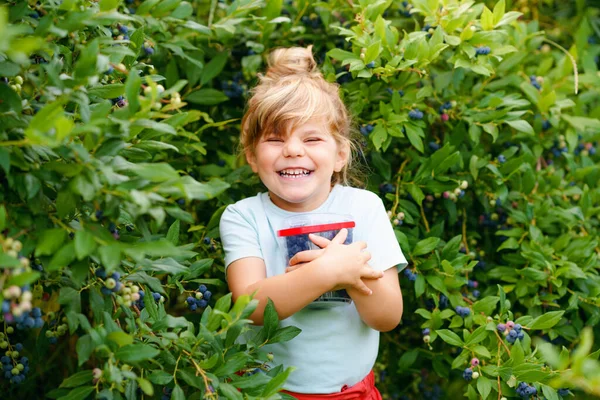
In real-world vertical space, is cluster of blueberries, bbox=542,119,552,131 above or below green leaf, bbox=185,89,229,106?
below

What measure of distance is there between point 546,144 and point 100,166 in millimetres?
1922

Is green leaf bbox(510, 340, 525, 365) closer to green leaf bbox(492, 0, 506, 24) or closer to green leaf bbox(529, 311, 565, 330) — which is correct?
green leaf bbox(529, 311, 565, 330)

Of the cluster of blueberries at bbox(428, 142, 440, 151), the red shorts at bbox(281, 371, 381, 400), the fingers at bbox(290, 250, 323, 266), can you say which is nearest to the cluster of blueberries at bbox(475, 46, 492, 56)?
the cluster of blueberries at bbox(428, 142, 440, 151)

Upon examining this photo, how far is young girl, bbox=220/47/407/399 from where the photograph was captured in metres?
1.93

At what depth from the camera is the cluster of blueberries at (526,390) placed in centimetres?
199

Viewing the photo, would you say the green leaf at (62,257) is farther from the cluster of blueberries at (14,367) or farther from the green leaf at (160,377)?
the cluster of blueberries at (14,367)

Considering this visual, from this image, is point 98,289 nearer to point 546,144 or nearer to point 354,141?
point 354,141

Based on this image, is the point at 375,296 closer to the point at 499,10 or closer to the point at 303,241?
the point at 303,241

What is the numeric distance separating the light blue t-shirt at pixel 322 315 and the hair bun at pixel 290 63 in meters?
0.43

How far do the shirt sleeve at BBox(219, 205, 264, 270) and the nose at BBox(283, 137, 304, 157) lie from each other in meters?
0.23

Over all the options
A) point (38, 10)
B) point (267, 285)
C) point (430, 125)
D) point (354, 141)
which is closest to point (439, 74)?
point (430, 125)

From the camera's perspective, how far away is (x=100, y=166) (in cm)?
138

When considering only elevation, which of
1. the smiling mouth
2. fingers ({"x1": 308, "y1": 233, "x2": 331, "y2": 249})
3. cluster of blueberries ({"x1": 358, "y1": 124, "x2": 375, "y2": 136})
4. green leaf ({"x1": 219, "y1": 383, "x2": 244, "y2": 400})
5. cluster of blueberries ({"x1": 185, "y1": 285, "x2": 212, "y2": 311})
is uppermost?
the smiling mouth

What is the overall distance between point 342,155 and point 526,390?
852 millimetres
